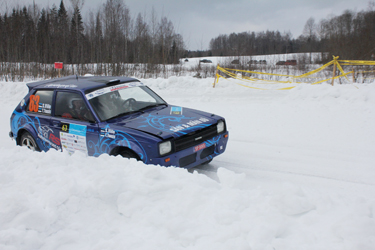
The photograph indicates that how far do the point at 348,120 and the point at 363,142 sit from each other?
1.90m

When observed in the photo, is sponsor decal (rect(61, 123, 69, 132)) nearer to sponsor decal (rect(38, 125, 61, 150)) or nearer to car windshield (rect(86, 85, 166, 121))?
sponsor decal (rect(38, 125, 61, 150))

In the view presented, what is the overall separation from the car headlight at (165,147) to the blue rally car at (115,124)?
0.04 feet

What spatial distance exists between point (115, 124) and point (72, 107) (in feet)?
3.43

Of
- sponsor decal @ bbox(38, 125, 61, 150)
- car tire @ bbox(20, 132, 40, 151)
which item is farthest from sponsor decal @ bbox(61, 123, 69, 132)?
car tire @ bbox(20, 132, 40, 151)

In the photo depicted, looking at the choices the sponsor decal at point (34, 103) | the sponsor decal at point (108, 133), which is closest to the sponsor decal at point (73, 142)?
the sponsor decal at point (108, 133)

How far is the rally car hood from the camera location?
13.6ft

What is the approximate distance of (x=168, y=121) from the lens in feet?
14.8

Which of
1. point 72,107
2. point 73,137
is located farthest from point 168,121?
point 72,107

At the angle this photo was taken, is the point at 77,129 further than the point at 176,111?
No

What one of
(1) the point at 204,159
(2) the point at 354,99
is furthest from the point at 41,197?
(2) the point at 354,99

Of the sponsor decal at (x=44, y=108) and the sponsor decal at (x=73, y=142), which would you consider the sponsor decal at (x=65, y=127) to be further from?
the sponsor decal at (x=44, y=108)

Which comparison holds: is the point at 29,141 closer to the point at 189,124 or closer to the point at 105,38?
the point at 189,124

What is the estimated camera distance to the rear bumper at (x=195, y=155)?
3.97m

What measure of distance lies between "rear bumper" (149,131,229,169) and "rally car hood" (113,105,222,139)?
0.27 meters
